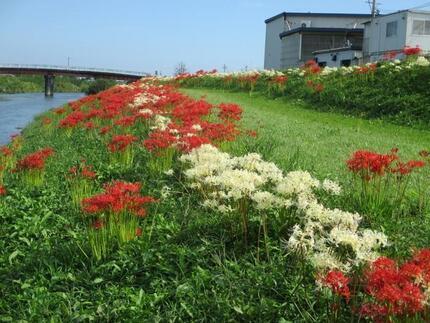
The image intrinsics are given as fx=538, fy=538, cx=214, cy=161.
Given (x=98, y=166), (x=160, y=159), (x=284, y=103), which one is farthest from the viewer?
(x=284, y=103)

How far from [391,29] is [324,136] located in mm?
35047

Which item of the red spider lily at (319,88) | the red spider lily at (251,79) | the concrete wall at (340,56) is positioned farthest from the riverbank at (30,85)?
the red spider lily at (319,88)

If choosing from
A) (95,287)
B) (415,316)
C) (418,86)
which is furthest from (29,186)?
(418,86)

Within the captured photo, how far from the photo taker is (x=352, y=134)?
40.3ft

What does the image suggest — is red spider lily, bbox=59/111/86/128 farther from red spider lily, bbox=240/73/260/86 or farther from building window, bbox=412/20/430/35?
building window, bbox=412/20/430/35

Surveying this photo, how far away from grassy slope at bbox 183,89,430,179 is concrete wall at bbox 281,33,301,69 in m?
39.7

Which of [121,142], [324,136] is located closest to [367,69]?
[324,136]

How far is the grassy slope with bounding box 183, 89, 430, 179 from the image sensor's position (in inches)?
337

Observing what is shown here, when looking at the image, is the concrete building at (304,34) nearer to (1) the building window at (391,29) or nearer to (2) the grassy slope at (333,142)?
(1) the building window at (391,29)

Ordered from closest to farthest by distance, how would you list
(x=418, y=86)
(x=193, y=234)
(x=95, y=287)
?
(x=95, y=287) → (x=193, y=234) → (x=418, y=86)

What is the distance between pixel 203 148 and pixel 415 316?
12.9 feet

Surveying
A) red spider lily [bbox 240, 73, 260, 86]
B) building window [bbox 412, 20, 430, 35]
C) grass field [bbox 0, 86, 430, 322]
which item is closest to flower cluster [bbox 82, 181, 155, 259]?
grass field [bbox 0, 86, 430, 322]

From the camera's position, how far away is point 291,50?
189ft

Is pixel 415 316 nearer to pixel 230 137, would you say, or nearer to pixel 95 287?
pixel 95 287
